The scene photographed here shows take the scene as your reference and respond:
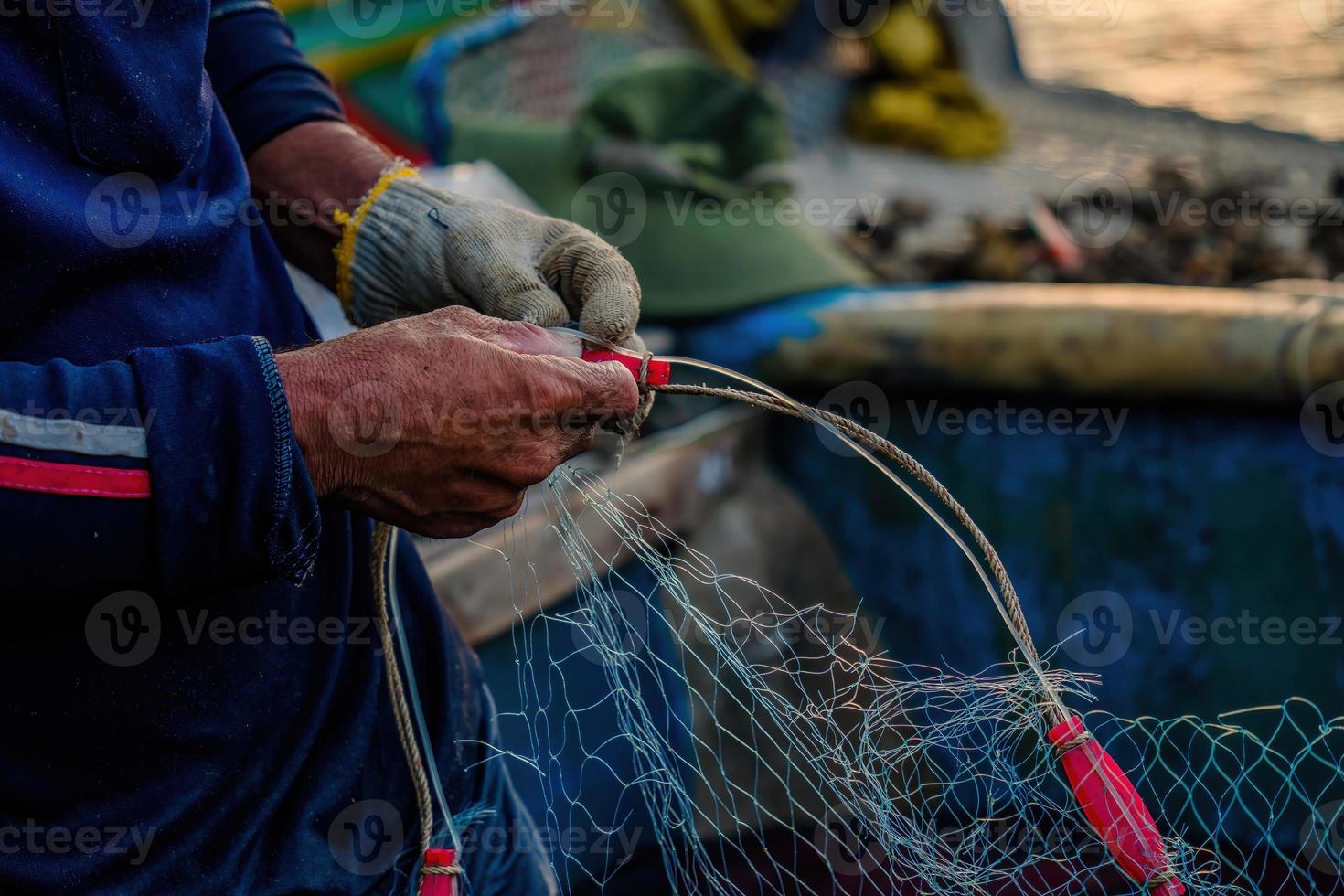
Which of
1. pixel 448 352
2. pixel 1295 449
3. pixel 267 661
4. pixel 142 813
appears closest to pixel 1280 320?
pixel 1295 449

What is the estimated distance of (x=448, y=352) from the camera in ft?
3.34

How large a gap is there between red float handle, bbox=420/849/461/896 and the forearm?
0.75m

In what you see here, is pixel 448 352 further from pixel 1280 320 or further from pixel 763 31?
pixel 763 31

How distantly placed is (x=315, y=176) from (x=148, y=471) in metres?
0.67

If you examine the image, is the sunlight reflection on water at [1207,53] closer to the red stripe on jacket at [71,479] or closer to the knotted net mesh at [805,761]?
the knotted net mesh at [805,761]

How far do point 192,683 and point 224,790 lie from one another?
12cm

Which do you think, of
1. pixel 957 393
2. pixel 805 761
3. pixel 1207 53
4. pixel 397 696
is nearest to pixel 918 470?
pixel 397 696

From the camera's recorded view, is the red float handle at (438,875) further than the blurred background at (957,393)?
No

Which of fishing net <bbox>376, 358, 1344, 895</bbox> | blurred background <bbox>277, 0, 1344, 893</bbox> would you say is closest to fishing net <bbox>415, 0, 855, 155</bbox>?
blurred background <bbox>277, 0, 1344, 893</bbox>

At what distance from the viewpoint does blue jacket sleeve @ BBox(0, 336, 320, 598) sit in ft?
2.75

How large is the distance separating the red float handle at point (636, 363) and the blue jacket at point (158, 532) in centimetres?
36

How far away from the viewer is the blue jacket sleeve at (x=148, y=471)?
2.75 feet

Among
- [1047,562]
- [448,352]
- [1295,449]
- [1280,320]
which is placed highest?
[448,352]

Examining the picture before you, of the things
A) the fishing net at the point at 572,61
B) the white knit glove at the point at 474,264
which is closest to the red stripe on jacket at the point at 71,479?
the white knit glove at the point at 474,264
